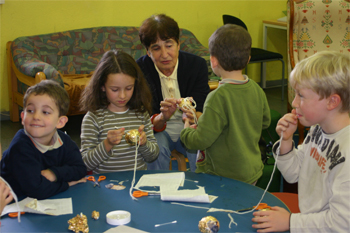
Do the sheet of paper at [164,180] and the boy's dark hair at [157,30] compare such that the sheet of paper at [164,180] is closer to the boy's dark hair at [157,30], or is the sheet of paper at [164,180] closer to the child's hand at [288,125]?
the child's hand at [288,125]

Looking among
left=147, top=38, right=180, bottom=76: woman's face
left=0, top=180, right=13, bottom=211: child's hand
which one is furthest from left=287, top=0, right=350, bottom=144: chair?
left=0, top=180, right=13, bottom=211: child's hand

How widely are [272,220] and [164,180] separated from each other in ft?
1.60

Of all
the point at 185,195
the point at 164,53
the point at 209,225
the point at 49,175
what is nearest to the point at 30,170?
the point at 49,175

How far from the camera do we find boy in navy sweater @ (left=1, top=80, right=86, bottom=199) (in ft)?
4.26

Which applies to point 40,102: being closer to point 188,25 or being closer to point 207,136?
point 207,136

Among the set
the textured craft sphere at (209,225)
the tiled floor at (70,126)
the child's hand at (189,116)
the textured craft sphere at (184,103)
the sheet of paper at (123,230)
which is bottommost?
the tiled floor at (70,126)

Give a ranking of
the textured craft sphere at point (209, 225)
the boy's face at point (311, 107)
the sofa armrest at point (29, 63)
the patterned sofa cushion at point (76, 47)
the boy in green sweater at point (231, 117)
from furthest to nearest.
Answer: the patterned sofa cushion at point (76, 47), the sofa armrest at point (29, 63), the boy in green sweater at point (231, 117), the boy's face at point (311, 107), the textured craft sphere at point (209, 225)

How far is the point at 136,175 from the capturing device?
4.97 feet

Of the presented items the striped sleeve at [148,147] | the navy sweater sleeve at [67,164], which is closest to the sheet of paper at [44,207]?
the navy sweater sleeve at [67,164]

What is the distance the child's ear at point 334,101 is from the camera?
1.14m

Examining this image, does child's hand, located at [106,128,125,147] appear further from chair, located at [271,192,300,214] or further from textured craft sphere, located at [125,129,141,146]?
chair, located at [271,192,300,214]

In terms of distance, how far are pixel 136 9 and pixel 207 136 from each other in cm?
372

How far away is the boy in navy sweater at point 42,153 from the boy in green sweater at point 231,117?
550 mm

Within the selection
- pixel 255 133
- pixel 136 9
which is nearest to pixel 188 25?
pixel 136 9
